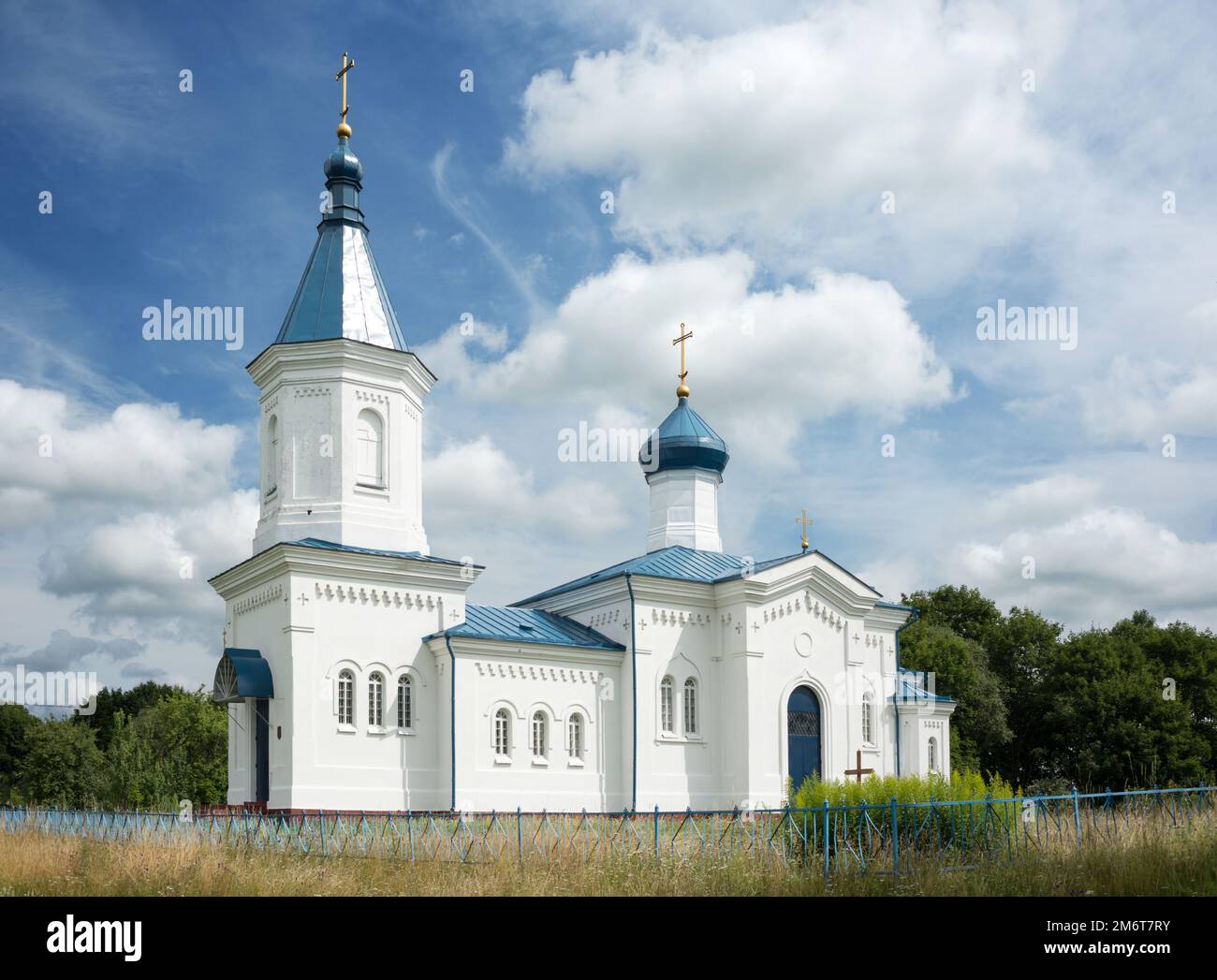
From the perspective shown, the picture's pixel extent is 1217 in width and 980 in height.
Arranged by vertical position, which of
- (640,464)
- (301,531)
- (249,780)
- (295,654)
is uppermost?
(640,464)

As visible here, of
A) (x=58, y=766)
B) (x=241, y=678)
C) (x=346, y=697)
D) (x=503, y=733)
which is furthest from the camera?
(x=58, y=766)

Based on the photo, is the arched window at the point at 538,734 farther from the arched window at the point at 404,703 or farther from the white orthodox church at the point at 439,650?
the arched window at the point at 404,703

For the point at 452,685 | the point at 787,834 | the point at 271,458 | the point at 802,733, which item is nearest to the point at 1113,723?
the point at 802,733

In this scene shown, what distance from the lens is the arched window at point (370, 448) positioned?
2217 centimetres

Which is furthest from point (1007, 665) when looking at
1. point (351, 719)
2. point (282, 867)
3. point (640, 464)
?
point (282, 867)

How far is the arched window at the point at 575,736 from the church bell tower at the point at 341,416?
4.64 meters

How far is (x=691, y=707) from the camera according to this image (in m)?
25.0

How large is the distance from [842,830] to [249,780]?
12.0 m

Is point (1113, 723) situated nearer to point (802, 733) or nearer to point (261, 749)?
point (802, 733)

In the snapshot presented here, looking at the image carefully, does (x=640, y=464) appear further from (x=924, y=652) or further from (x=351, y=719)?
(x=924, y=652)

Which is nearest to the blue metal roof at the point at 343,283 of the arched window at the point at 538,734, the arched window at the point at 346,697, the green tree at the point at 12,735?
the arched window at the point at 346,697

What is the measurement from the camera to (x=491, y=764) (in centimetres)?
2206

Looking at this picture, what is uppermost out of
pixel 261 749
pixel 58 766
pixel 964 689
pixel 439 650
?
pixel 439 650

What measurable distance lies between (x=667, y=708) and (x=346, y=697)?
7.11m
